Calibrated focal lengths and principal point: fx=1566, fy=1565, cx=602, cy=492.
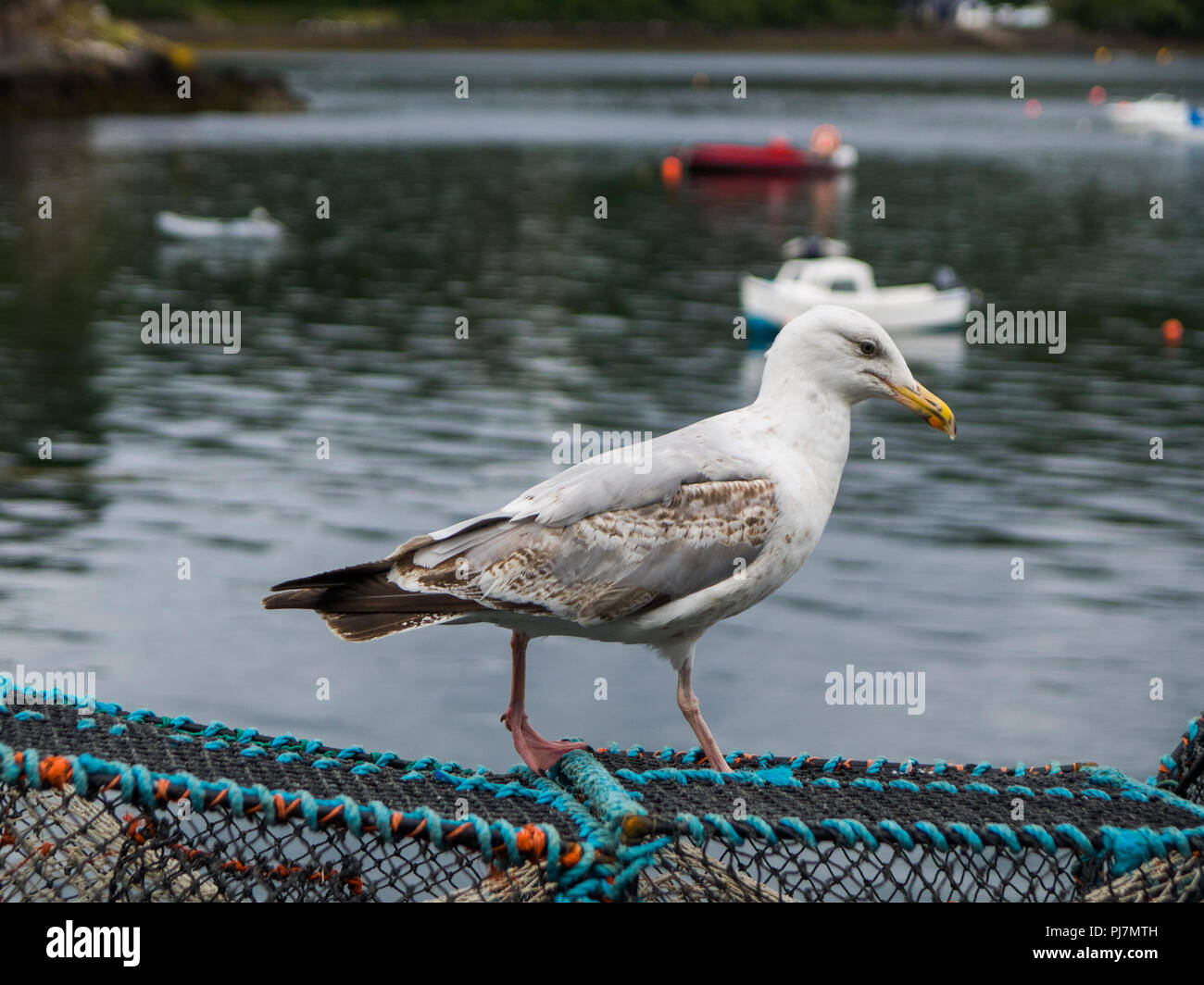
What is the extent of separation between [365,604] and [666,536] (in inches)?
61.6

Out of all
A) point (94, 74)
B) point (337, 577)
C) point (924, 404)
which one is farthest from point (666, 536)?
point (94, 74)

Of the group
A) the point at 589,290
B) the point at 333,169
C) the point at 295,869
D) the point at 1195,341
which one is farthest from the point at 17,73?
the point at 295,869

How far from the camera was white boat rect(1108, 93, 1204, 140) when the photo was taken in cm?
11281

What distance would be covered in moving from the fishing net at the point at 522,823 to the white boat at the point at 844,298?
1059 inches

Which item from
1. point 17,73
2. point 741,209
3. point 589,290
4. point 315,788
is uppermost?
point 17,73

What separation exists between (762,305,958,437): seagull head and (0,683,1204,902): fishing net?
1.98 meters

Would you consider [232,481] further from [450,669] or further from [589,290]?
[589,290]

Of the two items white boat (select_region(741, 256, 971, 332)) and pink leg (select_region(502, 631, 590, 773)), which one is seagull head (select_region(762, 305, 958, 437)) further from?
white boat (select_region(741, 256, 971, 332))

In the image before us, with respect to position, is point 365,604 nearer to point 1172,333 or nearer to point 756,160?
point 1172,333

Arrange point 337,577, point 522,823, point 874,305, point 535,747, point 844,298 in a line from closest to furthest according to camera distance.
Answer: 1. point 522,823
2. point 337,577
3. point 535,747
4. point 844,298
5. point 874,305

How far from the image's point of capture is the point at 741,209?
72.2 meters

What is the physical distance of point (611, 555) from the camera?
8.00 metres

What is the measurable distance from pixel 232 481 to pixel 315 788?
1907cm

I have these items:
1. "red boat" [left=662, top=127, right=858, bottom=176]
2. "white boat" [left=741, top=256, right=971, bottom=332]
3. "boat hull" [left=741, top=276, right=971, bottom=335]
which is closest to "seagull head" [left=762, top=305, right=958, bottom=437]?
"white boat" [left=741, top=256, right=971, bottom=332]
